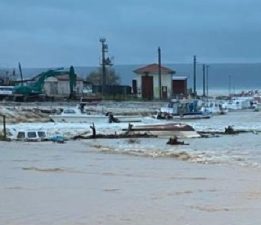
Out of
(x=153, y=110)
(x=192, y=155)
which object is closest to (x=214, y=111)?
(x=153, y=110)

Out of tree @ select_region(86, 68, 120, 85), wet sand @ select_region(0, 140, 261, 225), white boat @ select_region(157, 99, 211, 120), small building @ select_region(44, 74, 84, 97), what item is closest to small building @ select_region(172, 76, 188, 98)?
tree @ select_region(86, 68, 120, 85)

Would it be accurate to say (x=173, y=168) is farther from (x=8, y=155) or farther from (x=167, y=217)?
(x=167, y=217)

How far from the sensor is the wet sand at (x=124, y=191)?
14.9m

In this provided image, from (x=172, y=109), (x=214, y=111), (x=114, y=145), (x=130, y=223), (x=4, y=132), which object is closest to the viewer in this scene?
(x=130, y=223)

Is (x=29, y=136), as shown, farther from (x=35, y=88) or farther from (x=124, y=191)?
(x=35, y=88)

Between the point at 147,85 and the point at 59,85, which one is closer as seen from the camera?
the point at 147,85

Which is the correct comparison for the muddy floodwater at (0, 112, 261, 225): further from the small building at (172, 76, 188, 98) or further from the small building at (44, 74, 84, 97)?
the small building at (172, 76, 188, 98)

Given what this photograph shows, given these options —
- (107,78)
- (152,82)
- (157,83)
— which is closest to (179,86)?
(157,83)

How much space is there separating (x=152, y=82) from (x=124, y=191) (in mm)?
102478

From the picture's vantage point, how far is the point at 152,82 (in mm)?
121750

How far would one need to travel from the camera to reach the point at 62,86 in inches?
4956

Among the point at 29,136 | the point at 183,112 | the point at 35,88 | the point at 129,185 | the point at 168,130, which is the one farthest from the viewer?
the point at 35,88

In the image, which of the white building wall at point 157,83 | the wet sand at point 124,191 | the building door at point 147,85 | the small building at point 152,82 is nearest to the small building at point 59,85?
the white building wall at point 157,83

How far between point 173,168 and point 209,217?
12523mm
